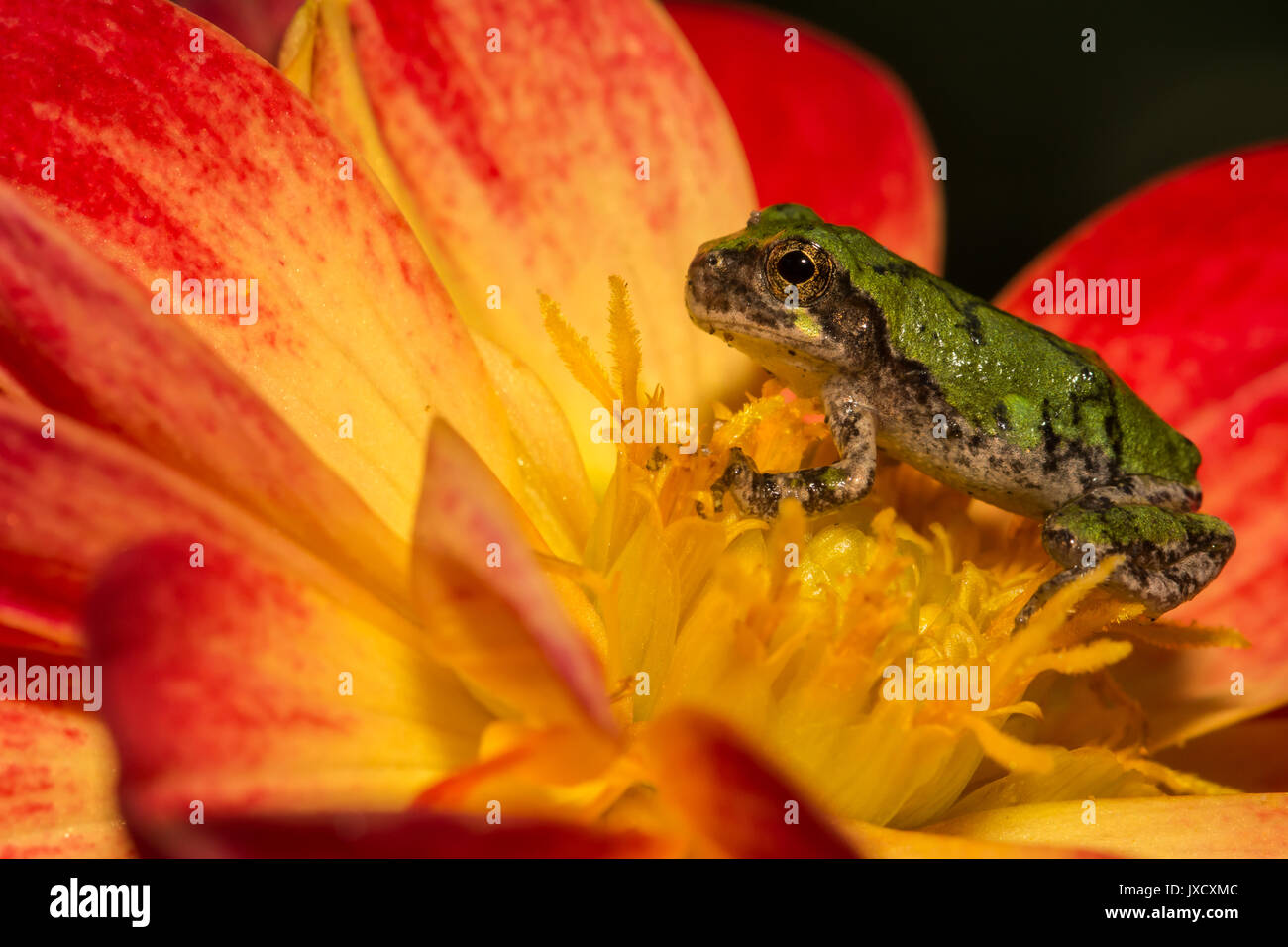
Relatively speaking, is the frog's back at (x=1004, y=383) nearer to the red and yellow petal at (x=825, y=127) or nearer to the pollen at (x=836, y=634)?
the pollen at (x=836, y=634)

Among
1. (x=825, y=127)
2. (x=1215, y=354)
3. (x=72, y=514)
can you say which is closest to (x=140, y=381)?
(x=72, y=514)

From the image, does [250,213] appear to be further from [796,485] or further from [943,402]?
[943,402]

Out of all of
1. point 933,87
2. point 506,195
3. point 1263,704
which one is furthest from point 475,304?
point 933,87

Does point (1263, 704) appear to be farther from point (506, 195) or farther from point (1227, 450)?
point (506, 195)

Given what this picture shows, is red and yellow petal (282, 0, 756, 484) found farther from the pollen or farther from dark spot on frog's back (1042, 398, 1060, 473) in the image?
dark spot on frog's back (1042, 398, 1060, 473)

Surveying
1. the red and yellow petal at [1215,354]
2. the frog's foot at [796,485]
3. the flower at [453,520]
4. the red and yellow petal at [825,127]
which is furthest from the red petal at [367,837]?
the red and yellow petal at [825,127]

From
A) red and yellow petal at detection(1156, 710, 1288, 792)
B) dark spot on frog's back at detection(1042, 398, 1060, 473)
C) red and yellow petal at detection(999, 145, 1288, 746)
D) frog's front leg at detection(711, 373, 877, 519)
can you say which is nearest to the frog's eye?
frog's front leg at detection(711, 373, 877, 519)
